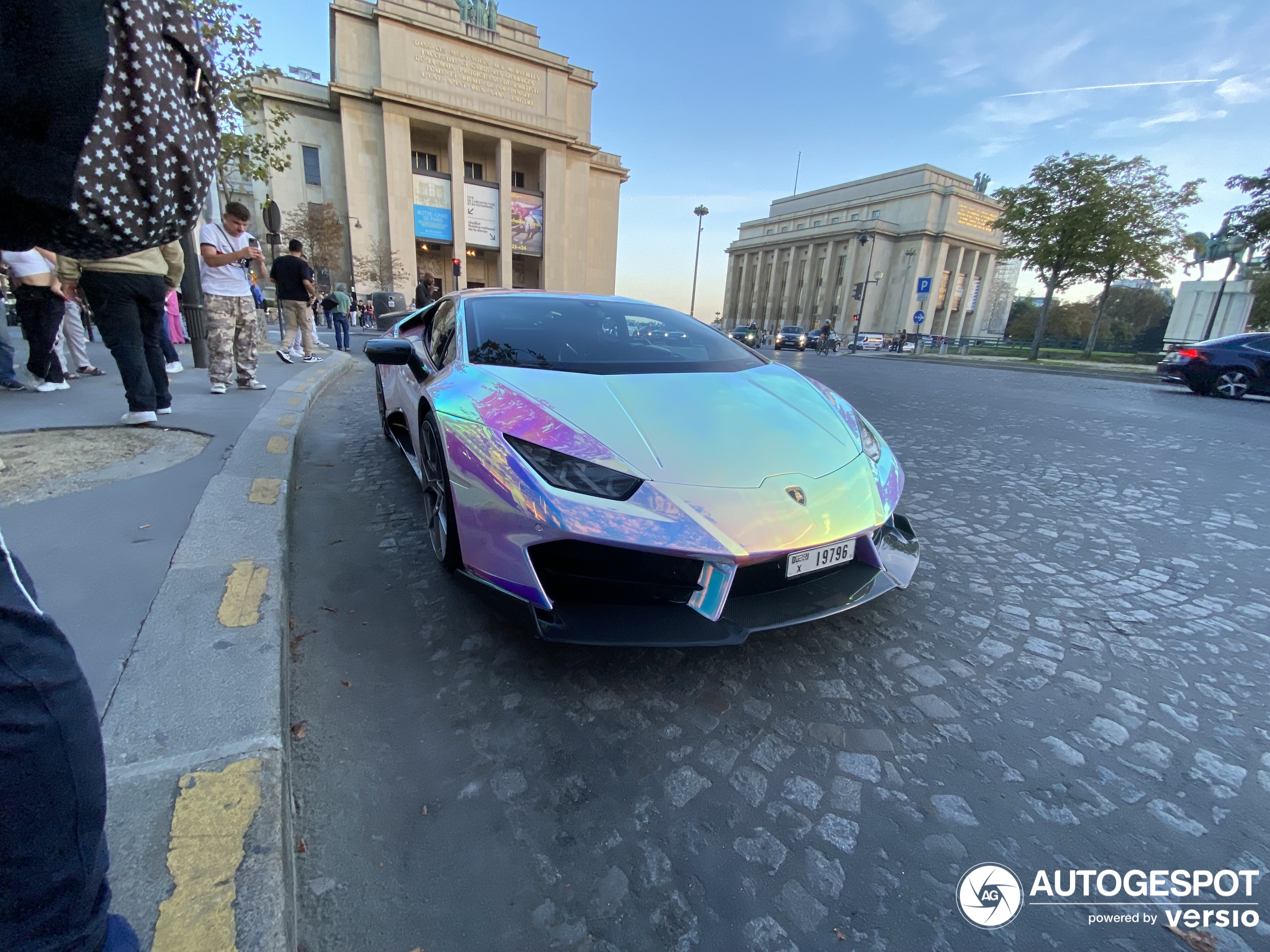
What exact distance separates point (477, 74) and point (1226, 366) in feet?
145

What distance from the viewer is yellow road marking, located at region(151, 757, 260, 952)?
0.89 meters

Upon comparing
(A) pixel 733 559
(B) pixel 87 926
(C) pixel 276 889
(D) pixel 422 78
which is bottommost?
(C) pixel 276 889

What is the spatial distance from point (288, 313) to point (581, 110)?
146 feet

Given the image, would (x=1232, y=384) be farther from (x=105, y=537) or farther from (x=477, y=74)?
(x=477, y=74)

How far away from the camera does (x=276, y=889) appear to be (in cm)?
98

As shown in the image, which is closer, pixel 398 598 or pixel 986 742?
pixel 986 742

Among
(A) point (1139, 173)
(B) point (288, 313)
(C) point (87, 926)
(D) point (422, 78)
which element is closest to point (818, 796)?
(C) point (87, 926)

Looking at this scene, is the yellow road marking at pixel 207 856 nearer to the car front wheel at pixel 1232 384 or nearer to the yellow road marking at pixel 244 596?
the yellow road marking at pixel 244 596

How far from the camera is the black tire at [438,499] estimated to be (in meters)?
2.12

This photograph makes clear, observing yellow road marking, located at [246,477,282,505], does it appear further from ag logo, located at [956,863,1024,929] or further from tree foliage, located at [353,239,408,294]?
tree foliage, located at [353,239,408,294]

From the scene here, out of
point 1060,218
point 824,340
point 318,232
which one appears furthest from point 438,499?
point 318,232

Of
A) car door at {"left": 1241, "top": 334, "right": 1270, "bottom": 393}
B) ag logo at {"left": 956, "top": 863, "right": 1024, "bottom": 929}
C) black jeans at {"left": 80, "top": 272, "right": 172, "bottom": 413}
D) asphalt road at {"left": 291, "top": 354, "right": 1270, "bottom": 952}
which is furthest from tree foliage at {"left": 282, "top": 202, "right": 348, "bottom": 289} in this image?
ag logo at {"left": 956, "top": 863, "right": 1024, "bottom": 929}

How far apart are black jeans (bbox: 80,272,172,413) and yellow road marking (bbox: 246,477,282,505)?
164 cm

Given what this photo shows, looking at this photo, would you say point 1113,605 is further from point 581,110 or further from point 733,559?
point 581,110
